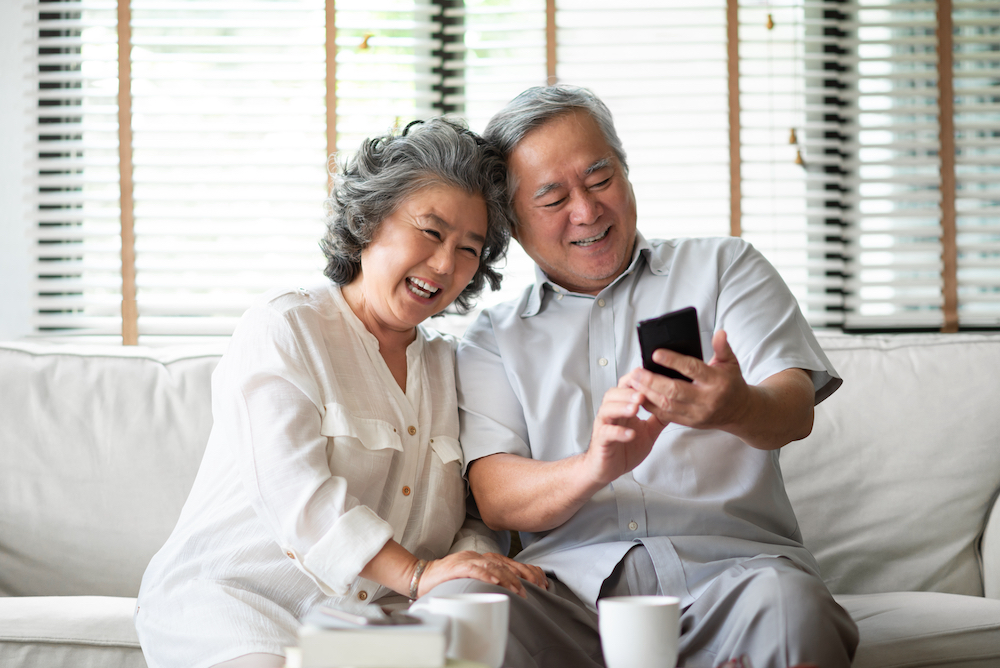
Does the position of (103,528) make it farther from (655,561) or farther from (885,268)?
(885,268)

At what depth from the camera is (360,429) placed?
1408mm

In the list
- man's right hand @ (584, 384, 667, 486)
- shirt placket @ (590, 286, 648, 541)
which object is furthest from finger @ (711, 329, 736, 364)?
shirt placket @ (590, 286, 648, 541)

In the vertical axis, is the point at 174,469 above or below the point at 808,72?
below

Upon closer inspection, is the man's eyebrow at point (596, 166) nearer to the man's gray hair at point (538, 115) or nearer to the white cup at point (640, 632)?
the man's gray hair at point (538, 115)

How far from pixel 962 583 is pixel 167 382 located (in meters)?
2.02

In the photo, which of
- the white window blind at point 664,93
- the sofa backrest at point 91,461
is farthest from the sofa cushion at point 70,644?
the white window blind at point 664,93

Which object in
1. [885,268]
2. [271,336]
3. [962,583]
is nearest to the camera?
[271,336]

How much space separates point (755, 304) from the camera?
1.52m

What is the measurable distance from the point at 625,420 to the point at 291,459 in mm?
552

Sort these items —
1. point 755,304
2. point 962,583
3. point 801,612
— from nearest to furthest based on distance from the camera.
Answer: point 801,612 → point 755,304 → point 962,583

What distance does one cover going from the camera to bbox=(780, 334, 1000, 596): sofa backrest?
1829 mm

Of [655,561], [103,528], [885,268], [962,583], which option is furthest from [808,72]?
[103,528]

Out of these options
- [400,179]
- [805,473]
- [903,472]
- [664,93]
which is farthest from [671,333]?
[664,93]

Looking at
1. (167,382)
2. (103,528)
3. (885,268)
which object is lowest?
(103,528)
